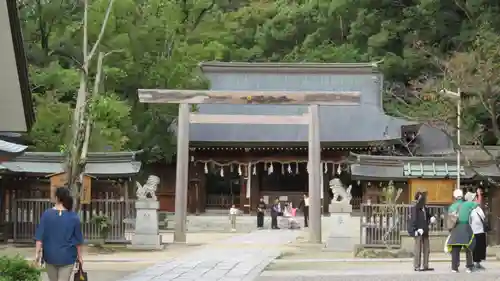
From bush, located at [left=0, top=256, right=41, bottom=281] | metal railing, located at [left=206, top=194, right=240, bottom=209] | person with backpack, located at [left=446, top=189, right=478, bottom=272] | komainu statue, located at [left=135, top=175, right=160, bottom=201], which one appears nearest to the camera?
bush, located at [left=0, top=256, right=41, bottom=281]

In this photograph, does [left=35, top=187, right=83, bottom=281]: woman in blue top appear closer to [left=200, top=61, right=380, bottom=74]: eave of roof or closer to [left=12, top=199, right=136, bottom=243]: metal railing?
[left=12, top=199, right=136, bottom=243]: metal railing

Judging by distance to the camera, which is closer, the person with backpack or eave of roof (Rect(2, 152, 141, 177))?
the person with backpack

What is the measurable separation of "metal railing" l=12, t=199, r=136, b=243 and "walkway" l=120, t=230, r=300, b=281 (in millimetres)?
2668

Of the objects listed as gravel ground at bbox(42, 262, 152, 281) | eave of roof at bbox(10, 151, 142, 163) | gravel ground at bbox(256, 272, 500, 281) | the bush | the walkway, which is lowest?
gravel ground at bbox(42, 262, 152, 281)

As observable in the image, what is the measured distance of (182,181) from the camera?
25.1 m

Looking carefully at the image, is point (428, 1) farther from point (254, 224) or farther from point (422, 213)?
point (422, 213)

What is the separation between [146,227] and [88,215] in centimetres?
192

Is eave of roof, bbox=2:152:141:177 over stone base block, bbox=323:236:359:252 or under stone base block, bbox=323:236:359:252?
over

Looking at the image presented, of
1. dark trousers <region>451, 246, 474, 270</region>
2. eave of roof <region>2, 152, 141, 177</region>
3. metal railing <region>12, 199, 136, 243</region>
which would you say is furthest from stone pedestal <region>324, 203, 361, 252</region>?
dark trousers <region>451, 246, 474, 270</region>

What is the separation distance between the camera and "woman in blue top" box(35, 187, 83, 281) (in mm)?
8828

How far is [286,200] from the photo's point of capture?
42312 mm

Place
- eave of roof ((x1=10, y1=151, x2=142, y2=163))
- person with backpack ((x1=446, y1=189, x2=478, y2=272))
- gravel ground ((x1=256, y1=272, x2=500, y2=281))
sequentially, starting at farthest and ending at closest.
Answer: eave of roof ((x1=10, y1=151, x2=142, y2=163)) < person with backpack ((x1=446, y1=189, x2=478, y2=272)) < gravel ground ((x1=256, y1=272, x2=500, y2=281))

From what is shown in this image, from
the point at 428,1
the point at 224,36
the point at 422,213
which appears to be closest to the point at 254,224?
the point at 224,36

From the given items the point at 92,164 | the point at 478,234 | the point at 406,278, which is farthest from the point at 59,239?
the point at 92,164
